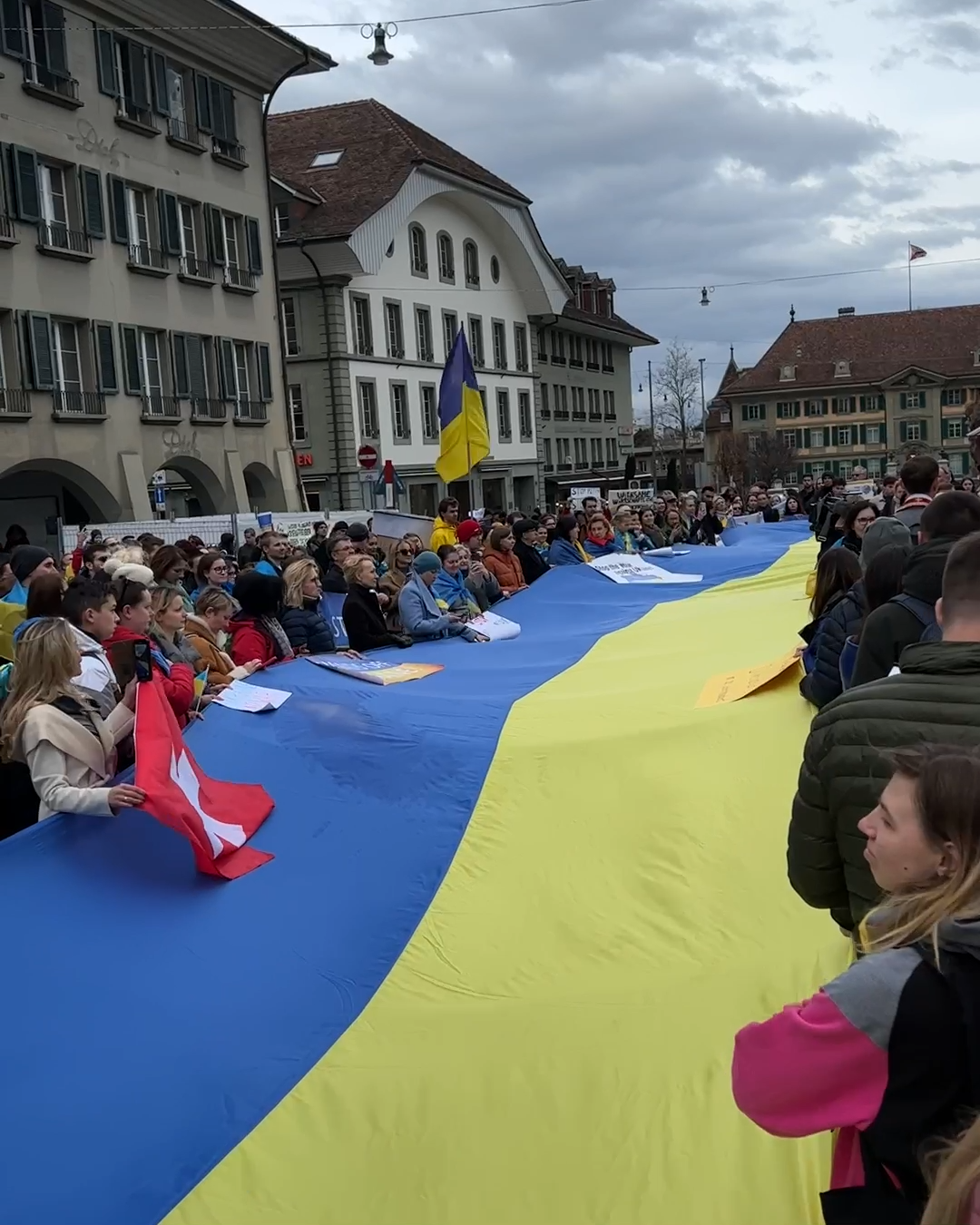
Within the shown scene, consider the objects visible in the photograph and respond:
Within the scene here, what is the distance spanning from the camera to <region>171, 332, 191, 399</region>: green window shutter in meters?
27.0

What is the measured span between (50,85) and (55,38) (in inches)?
34.5

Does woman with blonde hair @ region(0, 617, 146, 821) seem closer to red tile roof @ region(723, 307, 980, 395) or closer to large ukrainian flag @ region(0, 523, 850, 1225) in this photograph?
large ukrainian flag @ region(0, 523, 850, 1225)

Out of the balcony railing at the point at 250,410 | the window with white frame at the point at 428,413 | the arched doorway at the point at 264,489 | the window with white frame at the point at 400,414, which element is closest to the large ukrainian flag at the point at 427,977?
the balcony railing at the point at 250,410

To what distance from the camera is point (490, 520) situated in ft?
55.8

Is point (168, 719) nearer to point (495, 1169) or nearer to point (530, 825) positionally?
point (530, 825)

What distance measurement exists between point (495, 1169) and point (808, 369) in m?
90.5

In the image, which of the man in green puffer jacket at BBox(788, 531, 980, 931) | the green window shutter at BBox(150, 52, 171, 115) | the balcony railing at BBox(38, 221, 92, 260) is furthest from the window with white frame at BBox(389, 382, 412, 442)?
the man in green puffer jacket at BBox(788, 531, 980, 931)

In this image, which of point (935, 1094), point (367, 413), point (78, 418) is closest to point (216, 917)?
point (935, 1094)

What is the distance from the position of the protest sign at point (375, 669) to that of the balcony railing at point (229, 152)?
2366 centimetres

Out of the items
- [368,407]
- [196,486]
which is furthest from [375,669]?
[368,407]

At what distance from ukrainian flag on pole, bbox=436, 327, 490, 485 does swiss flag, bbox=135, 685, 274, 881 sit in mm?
10838

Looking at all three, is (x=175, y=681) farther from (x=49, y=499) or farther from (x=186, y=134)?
(x=186, y=134)

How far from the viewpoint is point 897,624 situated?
3.67 m

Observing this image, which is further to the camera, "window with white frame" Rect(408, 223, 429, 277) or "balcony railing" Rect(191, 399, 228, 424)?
"window with white frame" Rect(408, 223, 429, 277)
